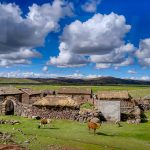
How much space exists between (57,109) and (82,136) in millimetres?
14245

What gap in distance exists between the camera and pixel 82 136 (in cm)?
3459

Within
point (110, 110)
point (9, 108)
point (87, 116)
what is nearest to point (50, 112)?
point (87, 116)

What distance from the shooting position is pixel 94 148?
96.4 feet

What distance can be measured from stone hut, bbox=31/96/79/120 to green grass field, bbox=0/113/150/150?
2806 mm

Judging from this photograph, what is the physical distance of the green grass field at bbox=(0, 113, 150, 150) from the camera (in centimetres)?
3038

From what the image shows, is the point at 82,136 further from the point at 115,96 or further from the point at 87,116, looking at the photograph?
the point at 115,96

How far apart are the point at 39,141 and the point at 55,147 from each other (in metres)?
2.63

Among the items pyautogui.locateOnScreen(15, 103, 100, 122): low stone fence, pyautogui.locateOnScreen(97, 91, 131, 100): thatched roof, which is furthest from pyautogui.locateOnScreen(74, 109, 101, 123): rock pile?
pyautogui.locateOnScreen(97, 91, 131, 100): thatched roof

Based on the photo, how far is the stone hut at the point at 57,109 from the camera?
47.3 meters

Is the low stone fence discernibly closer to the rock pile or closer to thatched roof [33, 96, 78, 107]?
the rock pile

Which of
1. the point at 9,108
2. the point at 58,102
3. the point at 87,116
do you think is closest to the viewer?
the point at 87,116

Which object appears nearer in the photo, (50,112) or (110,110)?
(110,110)

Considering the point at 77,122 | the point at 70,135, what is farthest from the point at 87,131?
the point at 77,122

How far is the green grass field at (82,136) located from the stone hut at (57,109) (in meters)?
2.81
